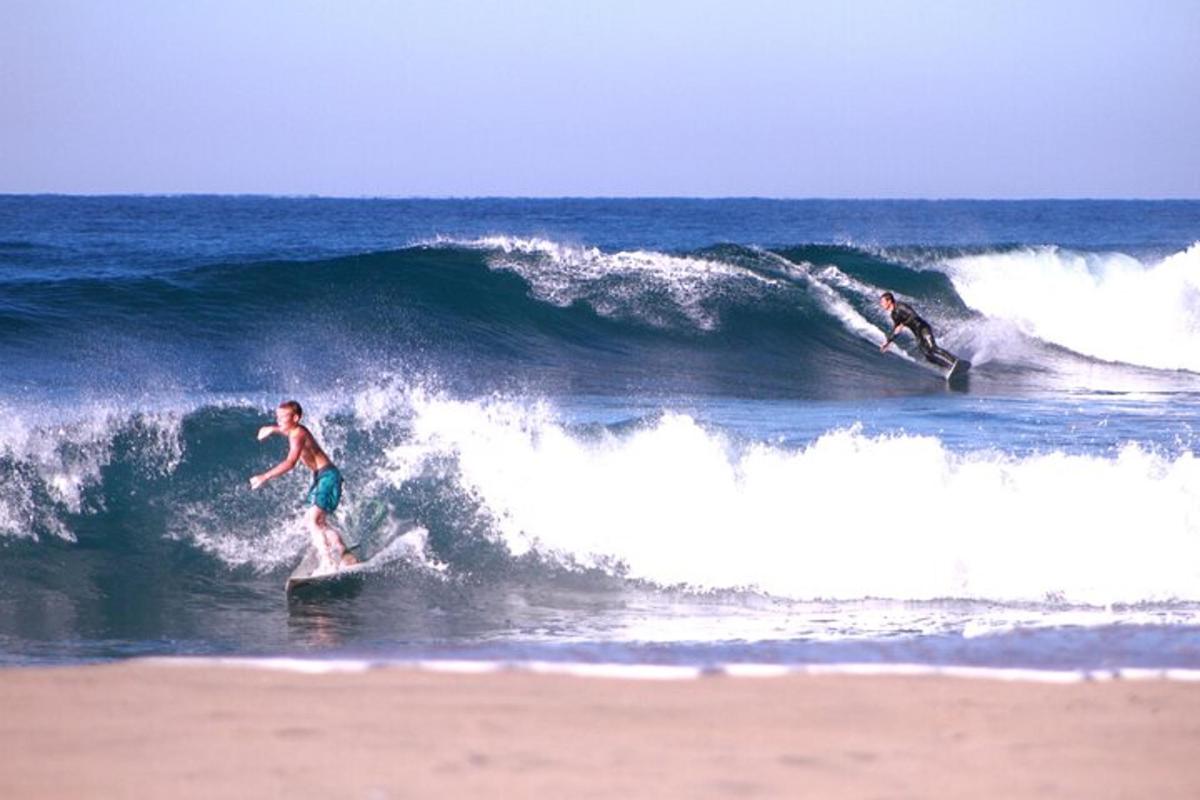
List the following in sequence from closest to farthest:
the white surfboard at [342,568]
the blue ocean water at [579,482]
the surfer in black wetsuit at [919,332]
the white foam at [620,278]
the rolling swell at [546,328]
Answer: the blue ocean water at [579,482] < the white surfboard at [342,568] < the rolling swell at [546,328] < the surfer in black wetsuit at [919,332] < the white foam at [620,278]

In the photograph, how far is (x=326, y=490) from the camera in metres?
9.31

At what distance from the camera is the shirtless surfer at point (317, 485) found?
357 inches

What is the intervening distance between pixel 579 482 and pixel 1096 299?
17.3 m

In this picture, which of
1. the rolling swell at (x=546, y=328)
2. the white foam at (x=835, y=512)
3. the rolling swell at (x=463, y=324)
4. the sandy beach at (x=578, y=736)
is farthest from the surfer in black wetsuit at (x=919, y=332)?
the sandy beach at (x=578, y=736)

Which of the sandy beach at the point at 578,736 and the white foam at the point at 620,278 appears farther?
the white foam at the point at 620,278

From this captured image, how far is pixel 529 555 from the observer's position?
9500mm

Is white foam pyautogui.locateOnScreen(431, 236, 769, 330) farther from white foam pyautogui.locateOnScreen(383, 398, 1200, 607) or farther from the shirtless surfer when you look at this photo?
the shirtless surfer

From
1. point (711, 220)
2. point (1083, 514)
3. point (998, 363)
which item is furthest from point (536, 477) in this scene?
point (711, 220)

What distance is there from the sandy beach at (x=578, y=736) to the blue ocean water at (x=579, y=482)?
0.96 m

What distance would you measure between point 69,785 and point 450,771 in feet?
3.81

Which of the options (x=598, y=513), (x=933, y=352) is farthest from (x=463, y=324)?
(x=598, y=513)

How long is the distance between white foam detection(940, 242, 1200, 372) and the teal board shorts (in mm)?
15340

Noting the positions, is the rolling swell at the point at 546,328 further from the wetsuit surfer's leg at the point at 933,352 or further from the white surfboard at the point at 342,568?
the white surfboard at the point at 342,568

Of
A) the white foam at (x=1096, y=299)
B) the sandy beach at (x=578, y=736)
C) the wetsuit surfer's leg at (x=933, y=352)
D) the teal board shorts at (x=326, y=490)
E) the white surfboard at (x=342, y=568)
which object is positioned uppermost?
the white foam at (x=1096, y=299)
